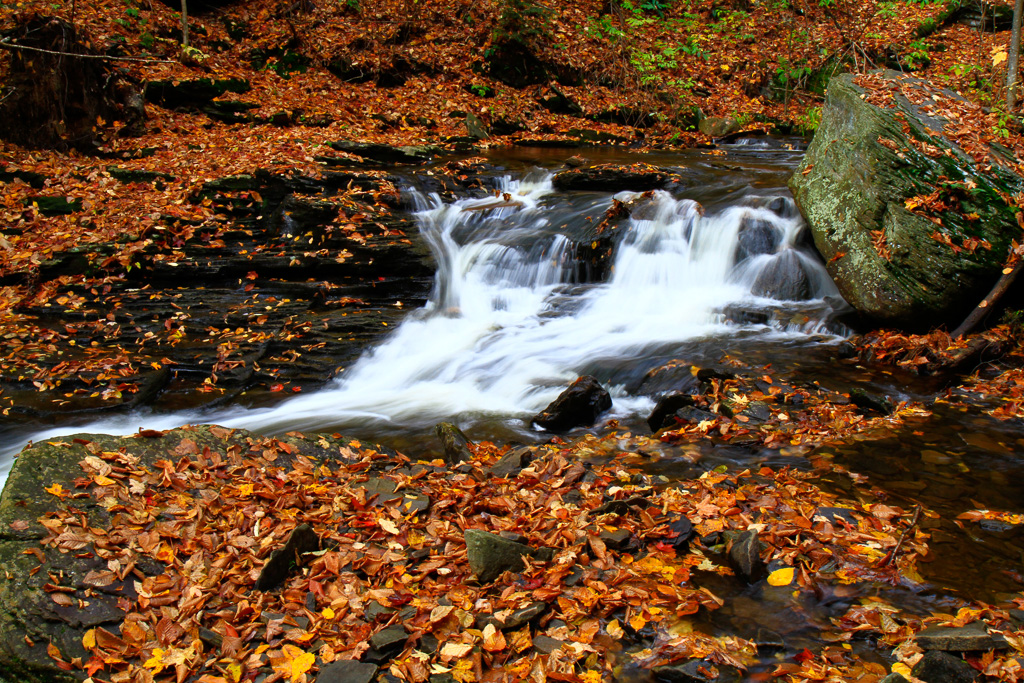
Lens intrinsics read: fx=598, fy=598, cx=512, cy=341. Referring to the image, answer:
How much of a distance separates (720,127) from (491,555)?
1566cm

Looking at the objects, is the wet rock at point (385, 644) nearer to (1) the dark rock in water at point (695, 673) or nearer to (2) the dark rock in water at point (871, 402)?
(1) the dark rock in water at point (695, 673)

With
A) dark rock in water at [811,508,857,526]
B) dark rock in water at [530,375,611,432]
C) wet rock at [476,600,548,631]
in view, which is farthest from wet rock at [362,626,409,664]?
dark rock in water at [530,375,611,432]

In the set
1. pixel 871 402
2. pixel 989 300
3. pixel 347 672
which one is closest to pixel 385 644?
pixel 347 672

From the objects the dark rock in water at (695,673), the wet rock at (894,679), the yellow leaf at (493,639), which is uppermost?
the wet rock at (894,679)

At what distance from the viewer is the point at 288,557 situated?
332 cm

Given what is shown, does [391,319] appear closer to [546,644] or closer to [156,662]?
[156,662]

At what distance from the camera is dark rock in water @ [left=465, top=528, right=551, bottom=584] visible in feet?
10.7

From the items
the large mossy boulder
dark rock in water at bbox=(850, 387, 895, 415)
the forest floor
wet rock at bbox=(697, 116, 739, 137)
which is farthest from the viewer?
wet rock at bbox=(697, 116, 739, 137)

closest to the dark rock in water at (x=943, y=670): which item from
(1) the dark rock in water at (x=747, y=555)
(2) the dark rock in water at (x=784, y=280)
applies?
(1) the dark rock in water at (x=747, y=555)

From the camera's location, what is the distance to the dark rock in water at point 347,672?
2.62 metres

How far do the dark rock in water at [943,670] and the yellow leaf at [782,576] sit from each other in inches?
28.5

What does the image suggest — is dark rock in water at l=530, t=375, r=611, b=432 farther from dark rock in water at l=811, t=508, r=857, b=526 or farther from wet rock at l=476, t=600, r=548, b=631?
wet rock at l=476, t=600, r=548, b=631

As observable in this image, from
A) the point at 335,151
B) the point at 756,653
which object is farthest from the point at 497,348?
the point at 335,151

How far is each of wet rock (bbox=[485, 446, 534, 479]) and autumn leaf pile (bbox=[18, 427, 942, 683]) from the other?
133 millimetres
